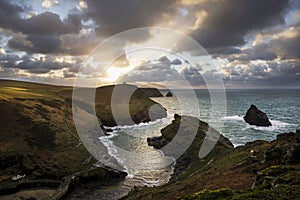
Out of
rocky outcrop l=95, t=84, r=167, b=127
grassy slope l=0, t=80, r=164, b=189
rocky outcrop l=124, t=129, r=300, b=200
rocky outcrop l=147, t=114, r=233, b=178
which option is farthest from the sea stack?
rocky outcrop l=124, t=129, r=300, b=200

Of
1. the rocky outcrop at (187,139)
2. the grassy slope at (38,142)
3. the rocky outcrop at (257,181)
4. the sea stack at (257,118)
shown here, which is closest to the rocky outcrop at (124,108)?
the grassy slope at (38,142)

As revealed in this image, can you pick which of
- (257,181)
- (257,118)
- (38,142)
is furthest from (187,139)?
(257,118)

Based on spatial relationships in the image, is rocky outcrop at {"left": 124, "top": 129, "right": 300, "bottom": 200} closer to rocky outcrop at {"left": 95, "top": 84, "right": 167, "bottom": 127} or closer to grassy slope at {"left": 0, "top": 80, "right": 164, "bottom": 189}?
grassy slope at {"left": 0, "top": 80, "right": 164, "bottom": 189}

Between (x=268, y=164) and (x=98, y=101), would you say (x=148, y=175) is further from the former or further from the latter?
(x=98, y=101)

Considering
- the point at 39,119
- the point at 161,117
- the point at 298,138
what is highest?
the point at 298,138

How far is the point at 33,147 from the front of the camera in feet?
224

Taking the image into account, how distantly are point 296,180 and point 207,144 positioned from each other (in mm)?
53208

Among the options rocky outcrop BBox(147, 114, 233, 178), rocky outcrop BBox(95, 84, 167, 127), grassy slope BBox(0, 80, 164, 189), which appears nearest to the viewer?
grassy slope BBox(0, 80, 164, 189)

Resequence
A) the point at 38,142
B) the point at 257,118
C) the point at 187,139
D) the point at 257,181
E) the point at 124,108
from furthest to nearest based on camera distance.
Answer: the point at 124,108 → the point at 257,118 → the point at 187,139 → the point at 38,142 → the point at 257,181

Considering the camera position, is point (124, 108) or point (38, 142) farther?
point (124, 108)

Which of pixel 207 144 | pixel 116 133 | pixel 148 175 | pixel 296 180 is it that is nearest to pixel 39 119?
pixel 116 133

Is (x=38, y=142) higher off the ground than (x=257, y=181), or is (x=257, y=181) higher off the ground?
(x=257, y=181)

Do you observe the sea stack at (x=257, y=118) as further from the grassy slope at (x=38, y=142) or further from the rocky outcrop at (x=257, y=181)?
the rocky outcrop at (x=257, y=181)

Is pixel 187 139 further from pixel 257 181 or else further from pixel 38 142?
pixel 257 181
